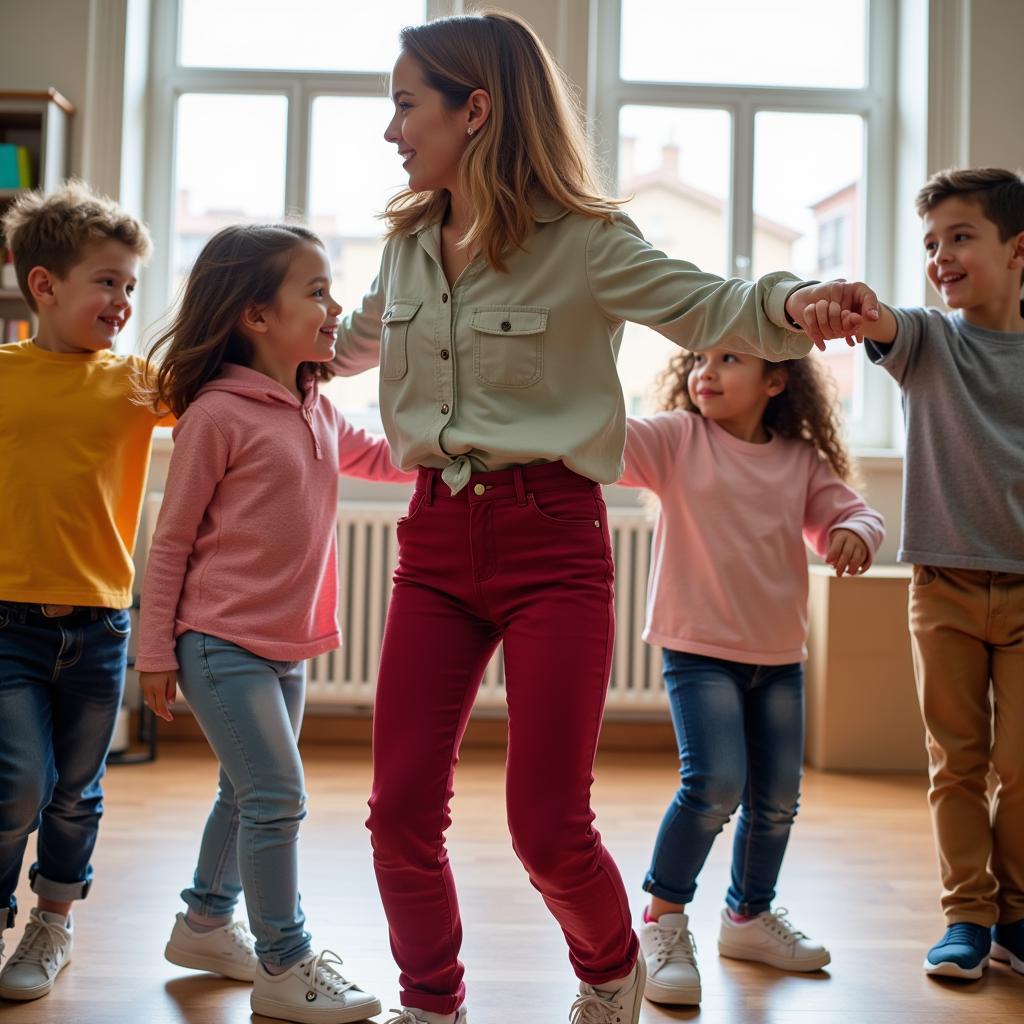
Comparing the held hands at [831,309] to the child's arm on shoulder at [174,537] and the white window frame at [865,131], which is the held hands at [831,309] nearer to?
the child's arm on shoulder at [174,537]

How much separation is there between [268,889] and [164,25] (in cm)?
334

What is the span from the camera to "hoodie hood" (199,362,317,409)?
1.68 meters

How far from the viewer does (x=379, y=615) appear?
3.56m

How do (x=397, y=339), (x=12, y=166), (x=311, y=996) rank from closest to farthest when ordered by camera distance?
(x=397, y=339) → (x=311, y=996) → (x=12, y=166)

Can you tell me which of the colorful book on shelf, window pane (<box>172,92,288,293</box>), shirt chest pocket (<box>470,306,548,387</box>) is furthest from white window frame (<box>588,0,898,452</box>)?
shirt chest pocket (<box>470,306,548,387</box>)

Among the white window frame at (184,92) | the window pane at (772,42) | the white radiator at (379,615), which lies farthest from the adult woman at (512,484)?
the window pane at (772,42)

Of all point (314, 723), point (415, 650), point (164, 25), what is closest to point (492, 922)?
point (415, 650)

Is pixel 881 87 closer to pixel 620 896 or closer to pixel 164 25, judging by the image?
pixel 164 25

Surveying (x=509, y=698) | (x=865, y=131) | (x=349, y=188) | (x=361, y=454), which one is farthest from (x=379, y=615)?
(x=865, y=131)

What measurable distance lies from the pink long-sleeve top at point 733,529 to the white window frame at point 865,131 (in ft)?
7.03

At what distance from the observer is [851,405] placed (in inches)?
163

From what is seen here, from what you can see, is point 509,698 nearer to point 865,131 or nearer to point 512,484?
point 512,484

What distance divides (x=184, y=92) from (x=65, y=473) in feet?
8.93

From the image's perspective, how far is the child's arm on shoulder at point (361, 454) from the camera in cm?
189
